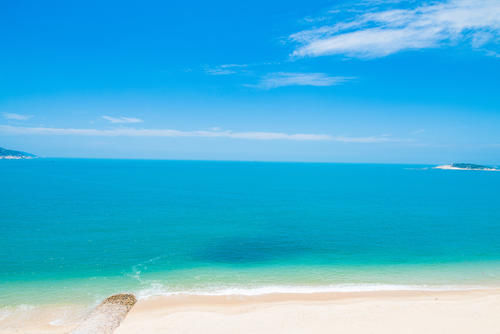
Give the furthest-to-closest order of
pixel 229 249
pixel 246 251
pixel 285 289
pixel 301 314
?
pixel 229 249 < pixel 246 251 < pixel 285 289 < pixel 301 314

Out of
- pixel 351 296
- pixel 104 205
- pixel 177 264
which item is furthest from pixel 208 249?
pixel 104 205

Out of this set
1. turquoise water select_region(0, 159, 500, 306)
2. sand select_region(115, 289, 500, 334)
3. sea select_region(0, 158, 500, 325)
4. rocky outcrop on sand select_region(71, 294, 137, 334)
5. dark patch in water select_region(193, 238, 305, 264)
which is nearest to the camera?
rocky outcrop on sand select_region(71, 294, 137, 334)

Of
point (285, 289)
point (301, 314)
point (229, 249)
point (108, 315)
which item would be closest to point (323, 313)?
point (301, 314)

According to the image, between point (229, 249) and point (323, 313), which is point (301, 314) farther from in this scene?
point (229, 249)

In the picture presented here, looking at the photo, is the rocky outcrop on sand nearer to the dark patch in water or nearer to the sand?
the sand

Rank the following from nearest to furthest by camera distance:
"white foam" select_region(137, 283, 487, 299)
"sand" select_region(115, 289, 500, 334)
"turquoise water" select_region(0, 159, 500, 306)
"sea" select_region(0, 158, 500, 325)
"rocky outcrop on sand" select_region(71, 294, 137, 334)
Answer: "rocky outcrop on sand" select_region(71, 294, 137, 334), "sand" select_region(115, 289, 500, 334), "white foam" select_region(137, 283, 487, 299), "sea" select_region(0, 158, 500, 325), "turquoise water" select_region(0, 159, 500, 306)

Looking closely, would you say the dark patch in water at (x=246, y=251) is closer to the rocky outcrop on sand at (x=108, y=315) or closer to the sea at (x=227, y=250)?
the sea at (x=227, y=250)

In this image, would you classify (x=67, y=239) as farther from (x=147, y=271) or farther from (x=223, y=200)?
(x=223, y=200)

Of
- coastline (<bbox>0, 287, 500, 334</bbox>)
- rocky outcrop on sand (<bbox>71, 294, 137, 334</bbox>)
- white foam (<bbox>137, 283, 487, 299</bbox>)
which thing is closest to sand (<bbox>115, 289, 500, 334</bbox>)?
coastline (<bbox>0, 287, 500, 334</bbox>)
